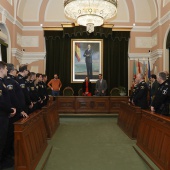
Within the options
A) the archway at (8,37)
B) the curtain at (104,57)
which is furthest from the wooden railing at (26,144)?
the curtain at (104,57)

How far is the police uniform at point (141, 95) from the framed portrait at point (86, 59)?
666cm

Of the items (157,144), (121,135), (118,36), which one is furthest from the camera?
(118,36)

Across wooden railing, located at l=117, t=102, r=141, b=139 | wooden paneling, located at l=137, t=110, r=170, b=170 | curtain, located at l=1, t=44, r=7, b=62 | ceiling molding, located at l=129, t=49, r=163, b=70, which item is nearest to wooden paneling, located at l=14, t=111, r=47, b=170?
wooden paneling, located at l=137, t=110, r=170, b=170

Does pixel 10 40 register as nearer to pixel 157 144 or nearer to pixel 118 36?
pixel 118 36

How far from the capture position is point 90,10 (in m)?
8.23

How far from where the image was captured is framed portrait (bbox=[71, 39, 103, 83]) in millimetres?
13555

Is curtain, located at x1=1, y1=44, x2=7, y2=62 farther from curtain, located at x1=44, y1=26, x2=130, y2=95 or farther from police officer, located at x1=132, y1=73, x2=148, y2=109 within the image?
police officer, located at x1=132, y1=73, x2=148, y2=109

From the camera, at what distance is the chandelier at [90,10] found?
26.5 ft

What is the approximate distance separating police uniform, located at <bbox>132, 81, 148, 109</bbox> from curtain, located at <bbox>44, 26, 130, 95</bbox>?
21.5 ft

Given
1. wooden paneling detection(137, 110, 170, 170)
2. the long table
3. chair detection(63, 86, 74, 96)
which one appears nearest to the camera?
wooden paneling detection(137, 110, 170, 170)

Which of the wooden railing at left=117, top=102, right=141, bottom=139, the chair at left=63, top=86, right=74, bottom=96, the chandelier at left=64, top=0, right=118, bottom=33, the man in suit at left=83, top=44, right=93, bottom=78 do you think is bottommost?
the wooden railing at left=117, top=102, right=141, bottom=139

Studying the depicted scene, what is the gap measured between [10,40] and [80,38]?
3.73m

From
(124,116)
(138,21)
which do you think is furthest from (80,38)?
(124,116)

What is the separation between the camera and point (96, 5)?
813 cm
